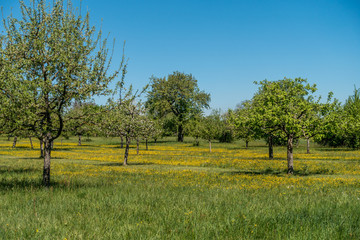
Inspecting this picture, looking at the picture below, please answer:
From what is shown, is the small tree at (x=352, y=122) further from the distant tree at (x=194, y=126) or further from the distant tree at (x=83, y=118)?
the distant tree at (x=194, y=126)

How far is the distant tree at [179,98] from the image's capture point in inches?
3787

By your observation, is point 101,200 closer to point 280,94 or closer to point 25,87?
point 25,87

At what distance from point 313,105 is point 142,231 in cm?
2030

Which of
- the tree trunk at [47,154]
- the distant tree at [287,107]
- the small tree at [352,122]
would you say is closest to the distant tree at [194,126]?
the small tree at [352,122]

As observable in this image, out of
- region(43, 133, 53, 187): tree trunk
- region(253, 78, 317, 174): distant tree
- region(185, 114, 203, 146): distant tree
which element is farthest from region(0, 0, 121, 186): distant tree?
region(185, 114, 203, 146): distant tree

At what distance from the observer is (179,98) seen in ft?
315

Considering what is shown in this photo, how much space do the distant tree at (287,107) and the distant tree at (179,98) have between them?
70802mm

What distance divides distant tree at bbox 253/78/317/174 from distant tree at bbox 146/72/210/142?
70802 millimetres

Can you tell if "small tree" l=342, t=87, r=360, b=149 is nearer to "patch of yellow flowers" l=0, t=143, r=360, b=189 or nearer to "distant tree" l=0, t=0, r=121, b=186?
"patch of yellow flowers" l=0, t=143, r=360, b=189

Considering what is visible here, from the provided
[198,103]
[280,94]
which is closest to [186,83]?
[198,103]

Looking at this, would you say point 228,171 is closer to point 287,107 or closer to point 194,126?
point 287,107

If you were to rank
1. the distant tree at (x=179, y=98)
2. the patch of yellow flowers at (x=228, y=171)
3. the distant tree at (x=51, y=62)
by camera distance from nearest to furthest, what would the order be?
the distant tree at (x=51, y=62), the patch of yellow flowers at (x=228, y=171), the distant tree at (x=179, y=98)

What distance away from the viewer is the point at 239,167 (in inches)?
1211

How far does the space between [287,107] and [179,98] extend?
241ft
